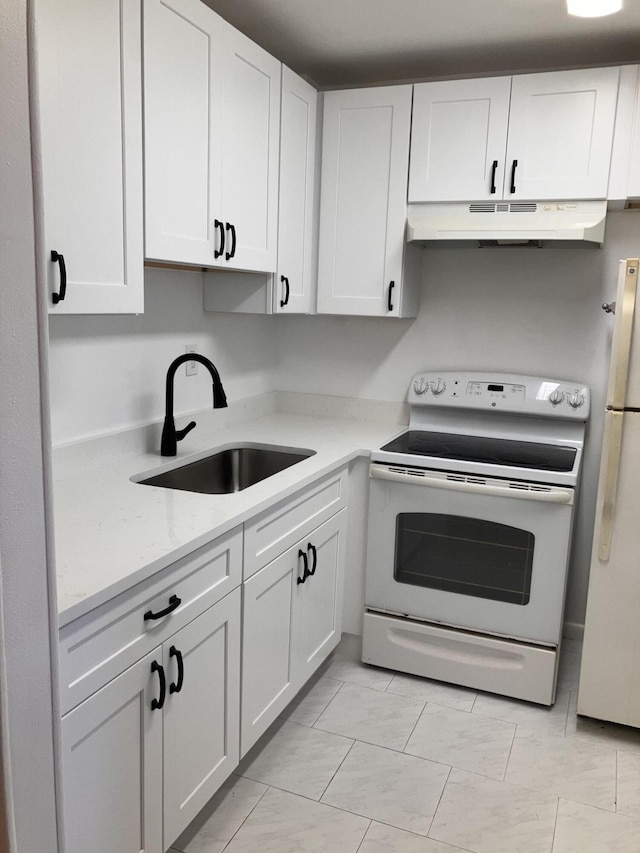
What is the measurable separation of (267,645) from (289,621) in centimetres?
17

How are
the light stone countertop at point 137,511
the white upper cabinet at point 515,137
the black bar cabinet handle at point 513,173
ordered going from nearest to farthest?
the light stone countertop at point 137,511 → the white upper cabinet at point 515,137 → the black bar cabinet handle at point 513,173

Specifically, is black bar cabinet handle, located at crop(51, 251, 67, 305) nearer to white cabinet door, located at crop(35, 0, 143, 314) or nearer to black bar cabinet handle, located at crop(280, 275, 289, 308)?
white cabinet door, located at crop(35, 0, 143, 314)

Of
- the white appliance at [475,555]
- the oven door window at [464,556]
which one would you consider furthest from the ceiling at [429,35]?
the oven door window at [464,556]

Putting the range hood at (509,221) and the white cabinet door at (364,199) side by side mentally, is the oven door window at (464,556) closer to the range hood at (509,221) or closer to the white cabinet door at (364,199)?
the white cabinet door at (364,199)

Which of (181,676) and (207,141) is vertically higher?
(207,141)

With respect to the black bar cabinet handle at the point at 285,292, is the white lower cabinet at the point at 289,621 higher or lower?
lower

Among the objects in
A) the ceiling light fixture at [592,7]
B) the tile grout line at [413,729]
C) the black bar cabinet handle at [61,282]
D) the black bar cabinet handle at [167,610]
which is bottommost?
the tile grout line at [413,729]

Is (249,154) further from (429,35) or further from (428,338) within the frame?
(428,338)

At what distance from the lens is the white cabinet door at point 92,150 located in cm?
151

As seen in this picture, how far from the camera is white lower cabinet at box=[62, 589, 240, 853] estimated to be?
1349mm

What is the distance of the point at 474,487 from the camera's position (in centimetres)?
251

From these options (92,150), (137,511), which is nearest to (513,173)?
(92,150)

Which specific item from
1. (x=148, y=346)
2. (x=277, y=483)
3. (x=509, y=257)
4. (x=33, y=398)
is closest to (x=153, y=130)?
(x=148, y=346)

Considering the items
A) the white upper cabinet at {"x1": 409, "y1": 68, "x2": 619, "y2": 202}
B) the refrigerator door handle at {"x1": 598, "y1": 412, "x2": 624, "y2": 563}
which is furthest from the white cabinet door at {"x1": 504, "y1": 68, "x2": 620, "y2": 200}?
the refrigerator door handle at {"x1": 598, "y1": 412, "x2": 624, "y2": 563}
